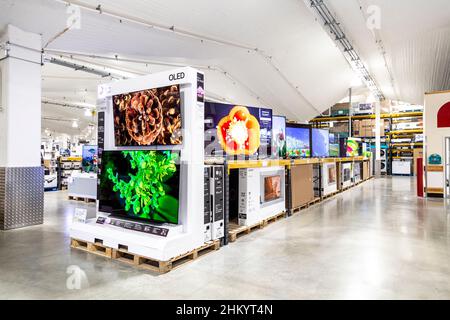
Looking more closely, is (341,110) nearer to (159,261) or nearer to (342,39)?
(342,39)

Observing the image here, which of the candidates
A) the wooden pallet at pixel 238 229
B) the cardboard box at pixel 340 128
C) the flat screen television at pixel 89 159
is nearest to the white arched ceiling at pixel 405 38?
the cardboard box at pixel 340 128

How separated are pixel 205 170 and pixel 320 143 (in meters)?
5.63

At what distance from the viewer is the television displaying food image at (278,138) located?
6602 mm

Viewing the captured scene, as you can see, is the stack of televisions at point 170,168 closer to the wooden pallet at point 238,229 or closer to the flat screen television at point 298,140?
the wooden pallet at point 238,229

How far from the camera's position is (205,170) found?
3779 mm

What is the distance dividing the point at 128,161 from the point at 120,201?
0.53 metres

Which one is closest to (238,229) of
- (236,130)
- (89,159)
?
(236,130)

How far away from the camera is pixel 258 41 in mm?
8094

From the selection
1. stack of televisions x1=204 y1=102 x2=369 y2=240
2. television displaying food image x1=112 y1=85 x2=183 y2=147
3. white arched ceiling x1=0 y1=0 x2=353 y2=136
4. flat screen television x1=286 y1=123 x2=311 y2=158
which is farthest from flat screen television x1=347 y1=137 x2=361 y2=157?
television displaying food image x1=112 y1=85 x2=183 y2=147

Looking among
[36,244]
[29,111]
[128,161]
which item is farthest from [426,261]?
[29,111]

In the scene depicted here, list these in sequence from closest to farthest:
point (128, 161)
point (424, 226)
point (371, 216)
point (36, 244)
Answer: point (128, 161)
point (36, 244)
point (424, 226)
point (371, 216)

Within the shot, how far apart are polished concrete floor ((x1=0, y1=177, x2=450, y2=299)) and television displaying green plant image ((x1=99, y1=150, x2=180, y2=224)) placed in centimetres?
63

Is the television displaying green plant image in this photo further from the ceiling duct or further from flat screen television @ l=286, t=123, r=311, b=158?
the ceiling duct
